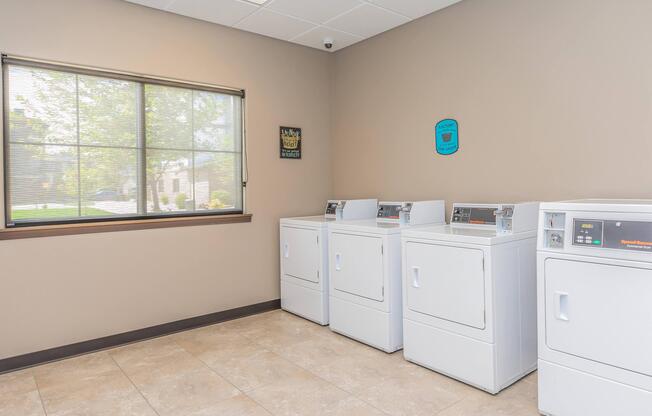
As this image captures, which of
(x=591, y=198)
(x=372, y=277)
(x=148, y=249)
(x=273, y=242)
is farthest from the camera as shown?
(x=273, y=242)

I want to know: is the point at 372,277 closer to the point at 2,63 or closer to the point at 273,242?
the point at 273,242

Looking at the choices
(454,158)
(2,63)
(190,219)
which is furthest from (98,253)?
(454,158)

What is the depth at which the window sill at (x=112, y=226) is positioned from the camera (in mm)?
2936

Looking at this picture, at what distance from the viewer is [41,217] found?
3.06 metres

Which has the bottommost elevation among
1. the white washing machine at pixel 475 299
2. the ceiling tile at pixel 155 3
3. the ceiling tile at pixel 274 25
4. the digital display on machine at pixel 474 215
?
the white washing machine at pixel 475 299

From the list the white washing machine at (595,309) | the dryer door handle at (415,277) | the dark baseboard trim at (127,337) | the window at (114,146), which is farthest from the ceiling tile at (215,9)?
the white washing machine at (595,309)

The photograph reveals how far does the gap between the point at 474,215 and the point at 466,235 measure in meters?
0.58

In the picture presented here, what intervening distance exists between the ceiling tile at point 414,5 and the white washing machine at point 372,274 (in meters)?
1.59

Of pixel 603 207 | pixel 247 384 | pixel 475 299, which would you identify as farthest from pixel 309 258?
pixel 603 207

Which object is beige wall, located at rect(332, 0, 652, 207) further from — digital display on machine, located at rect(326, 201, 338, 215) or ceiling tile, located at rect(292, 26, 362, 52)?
digital display on machine, located at rect(326, 201, 338, 215)

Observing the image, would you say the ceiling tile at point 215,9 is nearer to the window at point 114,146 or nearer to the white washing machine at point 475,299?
the window at point 114,146

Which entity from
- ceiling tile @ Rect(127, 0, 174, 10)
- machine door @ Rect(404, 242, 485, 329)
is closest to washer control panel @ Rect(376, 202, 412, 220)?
machine door @ Rect(404, 242, 485, 329)

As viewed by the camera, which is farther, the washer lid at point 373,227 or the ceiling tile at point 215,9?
the ceiling tile at point 215,9

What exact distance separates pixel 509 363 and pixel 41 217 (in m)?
3.29
